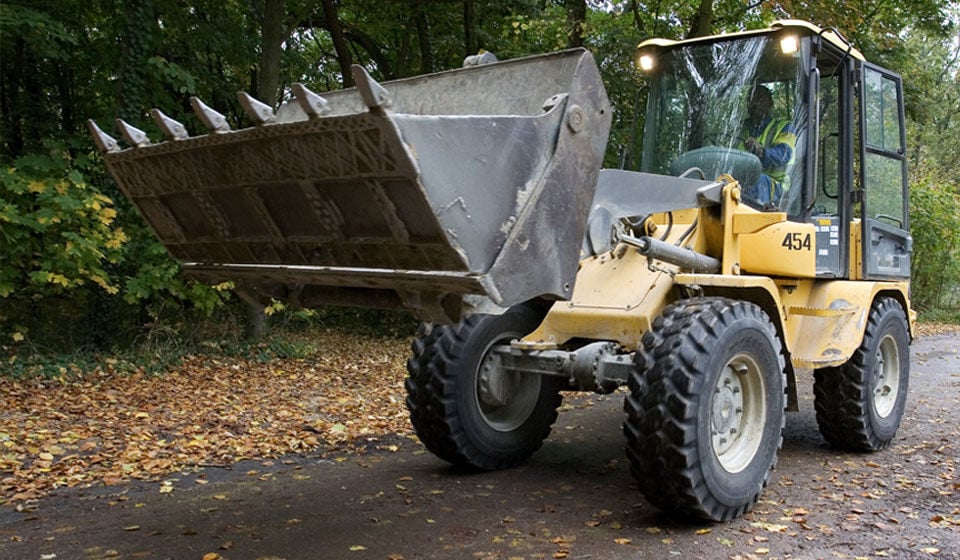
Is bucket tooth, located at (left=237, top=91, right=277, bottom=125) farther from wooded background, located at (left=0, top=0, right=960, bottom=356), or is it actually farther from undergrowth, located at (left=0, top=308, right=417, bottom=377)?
undergrowth, located at (left=0, top=308, right=417, bottom=377)

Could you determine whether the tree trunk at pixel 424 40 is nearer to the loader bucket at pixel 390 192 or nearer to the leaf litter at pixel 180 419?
the leaf litter at pixel 180 419

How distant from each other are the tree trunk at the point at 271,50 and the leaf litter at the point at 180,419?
11.4ft

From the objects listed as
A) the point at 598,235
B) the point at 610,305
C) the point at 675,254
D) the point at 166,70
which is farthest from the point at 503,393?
the point at 166,70

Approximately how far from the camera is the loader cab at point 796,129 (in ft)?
19.5

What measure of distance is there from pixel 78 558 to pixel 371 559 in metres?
1.39

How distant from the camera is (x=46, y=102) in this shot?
11.8 m

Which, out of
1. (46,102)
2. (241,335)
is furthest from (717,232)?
(46,102)

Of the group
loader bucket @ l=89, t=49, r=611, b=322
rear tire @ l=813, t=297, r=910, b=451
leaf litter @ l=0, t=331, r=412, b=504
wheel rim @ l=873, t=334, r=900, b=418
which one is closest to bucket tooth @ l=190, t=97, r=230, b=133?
loader bucket @ l=89, t=49, r=611, b=322

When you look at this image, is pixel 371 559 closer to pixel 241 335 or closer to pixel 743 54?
pixel 743 54

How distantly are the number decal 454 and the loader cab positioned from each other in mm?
168

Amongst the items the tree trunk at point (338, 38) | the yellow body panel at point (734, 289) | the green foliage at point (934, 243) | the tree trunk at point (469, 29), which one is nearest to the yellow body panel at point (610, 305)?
the yellow body panel at point (734, 289)

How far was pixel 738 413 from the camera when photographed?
16.0ft

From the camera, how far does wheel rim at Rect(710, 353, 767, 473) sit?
15.6 feet

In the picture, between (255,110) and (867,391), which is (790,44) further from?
(255,110)
